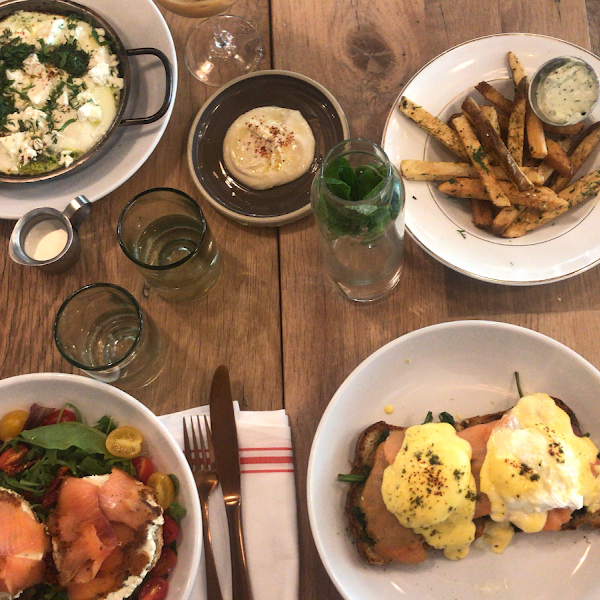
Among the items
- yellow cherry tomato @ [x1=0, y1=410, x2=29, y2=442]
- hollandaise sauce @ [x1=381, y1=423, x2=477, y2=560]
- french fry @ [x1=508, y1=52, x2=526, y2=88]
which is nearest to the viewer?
hollandaise sauce @ [x1=381, y1=423, x2=477, y2=560]

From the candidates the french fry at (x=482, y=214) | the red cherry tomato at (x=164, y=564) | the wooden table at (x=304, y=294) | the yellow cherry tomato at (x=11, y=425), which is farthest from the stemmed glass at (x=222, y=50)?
the red cherry tomato at (x=164, y=564)

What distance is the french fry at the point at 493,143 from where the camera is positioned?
1.68 m

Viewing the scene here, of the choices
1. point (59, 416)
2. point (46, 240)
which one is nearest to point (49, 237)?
point (46, 240)

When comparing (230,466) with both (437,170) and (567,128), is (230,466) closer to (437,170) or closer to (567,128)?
(437,170)

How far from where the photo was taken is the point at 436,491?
4.86 ft

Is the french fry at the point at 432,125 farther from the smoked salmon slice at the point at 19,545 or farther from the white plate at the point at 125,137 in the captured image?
the smoked salmon slice at the point at 19,545

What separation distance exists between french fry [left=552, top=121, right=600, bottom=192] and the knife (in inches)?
47.4

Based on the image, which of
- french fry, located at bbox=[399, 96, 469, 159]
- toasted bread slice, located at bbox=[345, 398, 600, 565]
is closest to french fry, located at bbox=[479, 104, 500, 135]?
french fry, located at bbox=[399, 96, 469, 159]

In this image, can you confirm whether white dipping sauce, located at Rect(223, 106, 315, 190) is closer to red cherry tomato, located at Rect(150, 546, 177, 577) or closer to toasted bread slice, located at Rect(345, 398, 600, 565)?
toasted bread slice, located at Rect(345, 398, 600, 565)

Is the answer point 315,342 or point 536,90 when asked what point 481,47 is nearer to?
point 536,90

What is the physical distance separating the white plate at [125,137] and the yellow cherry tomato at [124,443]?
0.79 metres

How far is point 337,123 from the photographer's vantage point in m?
1.93

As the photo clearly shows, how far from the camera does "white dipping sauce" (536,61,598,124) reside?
5.70 ft

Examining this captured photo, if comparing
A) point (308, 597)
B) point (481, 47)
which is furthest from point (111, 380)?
point (481, 47)
